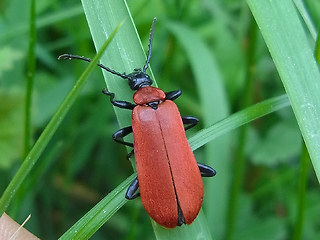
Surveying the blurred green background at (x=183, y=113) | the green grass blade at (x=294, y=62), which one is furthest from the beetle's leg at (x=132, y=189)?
the blurred green background at (x=183, y=113)

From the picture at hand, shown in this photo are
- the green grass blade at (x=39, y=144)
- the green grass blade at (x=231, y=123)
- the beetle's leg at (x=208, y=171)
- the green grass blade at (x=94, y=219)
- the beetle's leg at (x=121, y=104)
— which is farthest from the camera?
the beetle's leg at (x=208, y=171)

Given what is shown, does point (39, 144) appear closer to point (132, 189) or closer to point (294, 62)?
point (132, 189)

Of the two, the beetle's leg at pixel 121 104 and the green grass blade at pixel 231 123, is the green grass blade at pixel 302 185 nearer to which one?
the green grass blade at pixel 231 123

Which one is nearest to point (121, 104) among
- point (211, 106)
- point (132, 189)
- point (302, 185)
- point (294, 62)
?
point (132, 189)

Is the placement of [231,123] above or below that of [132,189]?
above

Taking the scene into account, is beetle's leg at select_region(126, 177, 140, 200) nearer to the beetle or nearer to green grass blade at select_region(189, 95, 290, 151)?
the beetle

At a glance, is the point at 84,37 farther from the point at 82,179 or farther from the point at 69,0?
the point at 82,179

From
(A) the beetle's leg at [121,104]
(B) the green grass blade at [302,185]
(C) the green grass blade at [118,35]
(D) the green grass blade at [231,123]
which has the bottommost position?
(B) the green grass blade at [302,185]
